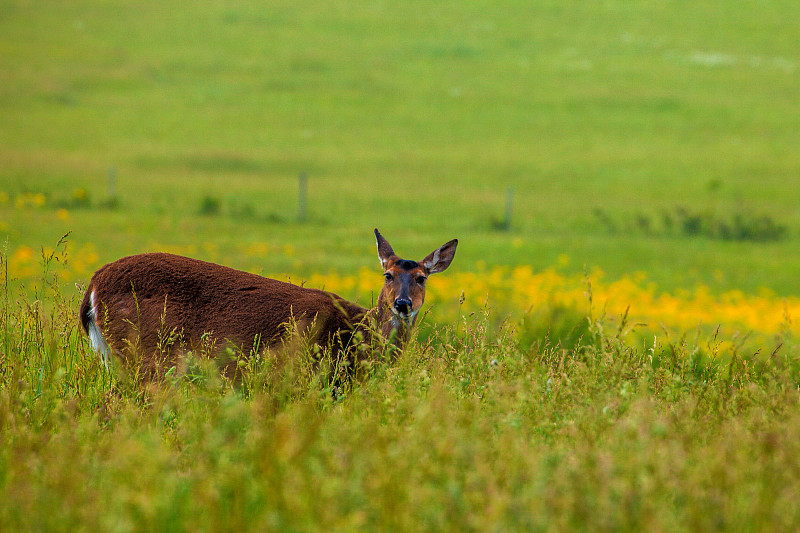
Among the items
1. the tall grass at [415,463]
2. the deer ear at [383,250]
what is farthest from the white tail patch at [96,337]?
the deer ear at [383,250]

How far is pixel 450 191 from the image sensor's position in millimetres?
33500

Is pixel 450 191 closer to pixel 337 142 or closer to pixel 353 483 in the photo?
pixel 337 142

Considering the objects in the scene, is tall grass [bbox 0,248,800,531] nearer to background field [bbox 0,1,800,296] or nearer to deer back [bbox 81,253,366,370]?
deer back [bbox 81,253,366,370]

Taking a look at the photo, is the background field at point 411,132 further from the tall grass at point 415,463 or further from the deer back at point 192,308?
the tall grass at point 415,463

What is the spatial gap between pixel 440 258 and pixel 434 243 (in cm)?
1304

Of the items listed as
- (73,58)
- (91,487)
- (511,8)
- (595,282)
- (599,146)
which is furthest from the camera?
(511,8)

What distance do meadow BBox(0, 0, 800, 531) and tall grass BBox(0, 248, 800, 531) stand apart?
2 cm

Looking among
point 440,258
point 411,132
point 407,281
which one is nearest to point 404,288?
point 407,281

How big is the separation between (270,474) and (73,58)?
207ft

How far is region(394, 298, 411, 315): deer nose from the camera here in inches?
227

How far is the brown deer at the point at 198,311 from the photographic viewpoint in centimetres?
541

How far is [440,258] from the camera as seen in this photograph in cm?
630

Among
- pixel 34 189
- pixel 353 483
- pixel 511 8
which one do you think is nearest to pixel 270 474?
pixel 353 483

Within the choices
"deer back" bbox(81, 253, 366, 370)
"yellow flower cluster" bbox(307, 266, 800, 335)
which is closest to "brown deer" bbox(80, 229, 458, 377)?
"deer back" bbox(81, 253, 366, 370)
